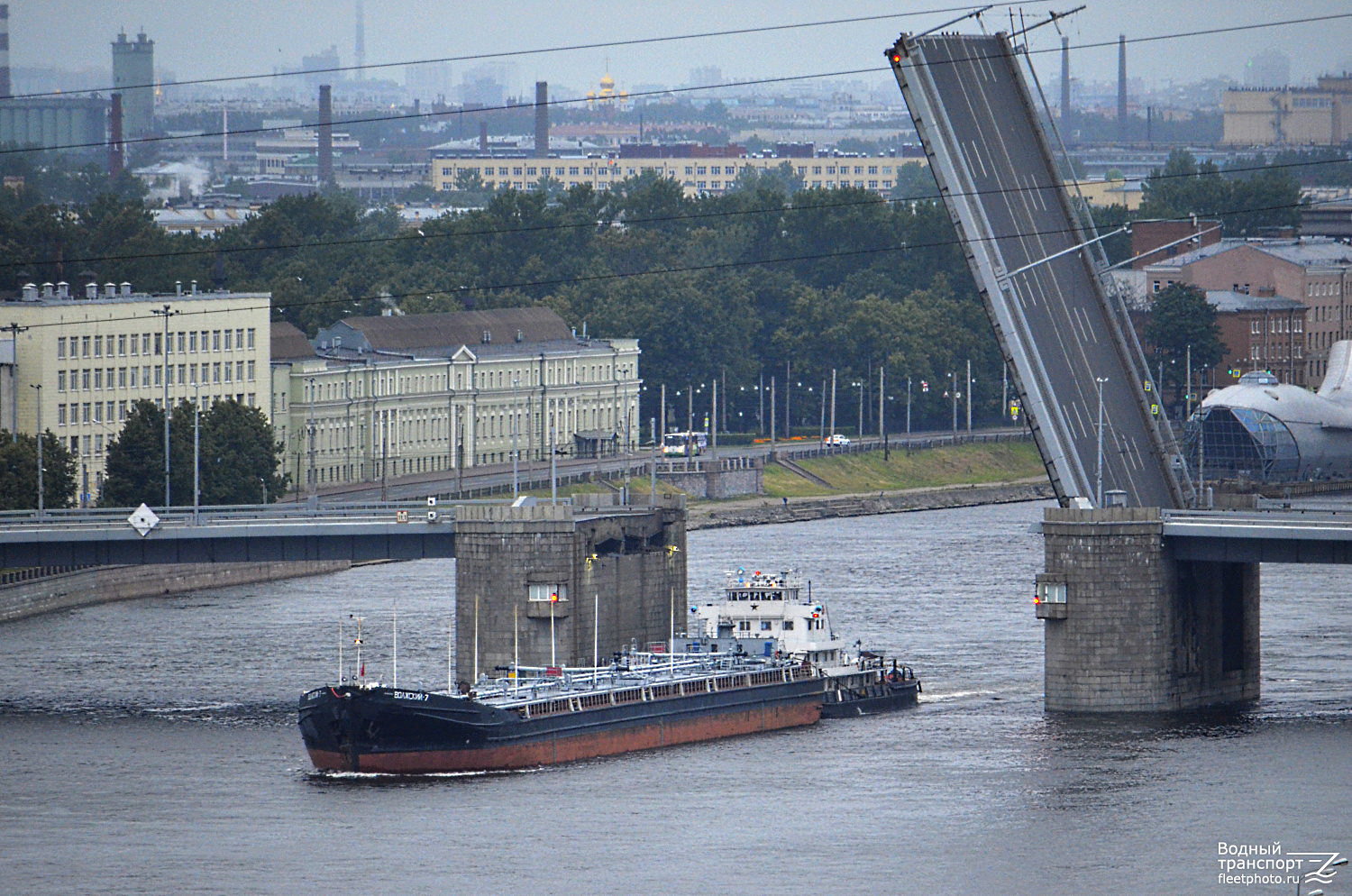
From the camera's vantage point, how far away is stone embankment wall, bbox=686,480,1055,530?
107 metres

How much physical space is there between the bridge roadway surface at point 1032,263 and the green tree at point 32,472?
28820 millimetres

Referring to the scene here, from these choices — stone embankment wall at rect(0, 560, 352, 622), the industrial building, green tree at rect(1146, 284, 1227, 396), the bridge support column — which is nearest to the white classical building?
stone embankment wall at rect(0, 560, 352, 622)

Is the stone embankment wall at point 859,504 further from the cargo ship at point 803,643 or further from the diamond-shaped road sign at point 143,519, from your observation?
the diamond-shaped road sign at point 143,519

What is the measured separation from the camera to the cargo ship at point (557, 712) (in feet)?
168

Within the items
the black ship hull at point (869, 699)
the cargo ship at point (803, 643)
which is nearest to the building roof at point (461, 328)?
the cargo ship at point (803, 643)

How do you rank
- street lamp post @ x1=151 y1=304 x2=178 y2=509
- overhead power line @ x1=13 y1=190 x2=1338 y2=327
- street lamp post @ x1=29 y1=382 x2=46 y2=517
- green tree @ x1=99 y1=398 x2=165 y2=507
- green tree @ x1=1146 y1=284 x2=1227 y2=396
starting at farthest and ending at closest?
green tree @ x1=1146 y1=284 x2=1227 y2=396, overhead power line @ x1=13 y1=190 x2=1338 y2=327, green tree @ x1=99 y1=398 x2=165 y2=507, street lamp post @ x1=151 y1=304 x2=178 y2=509, street lamp post @ x1=29 y1=382 x2=46 y2=517

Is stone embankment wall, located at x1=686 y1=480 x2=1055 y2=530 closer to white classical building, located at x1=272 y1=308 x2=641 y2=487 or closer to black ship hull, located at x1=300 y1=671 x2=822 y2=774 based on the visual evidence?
white classical building, located at x1=272 y1=308 x2=641 y2=487

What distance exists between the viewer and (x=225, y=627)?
237 feet

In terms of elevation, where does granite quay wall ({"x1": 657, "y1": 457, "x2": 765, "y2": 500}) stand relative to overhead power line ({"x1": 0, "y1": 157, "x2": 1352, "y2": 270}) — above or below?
below

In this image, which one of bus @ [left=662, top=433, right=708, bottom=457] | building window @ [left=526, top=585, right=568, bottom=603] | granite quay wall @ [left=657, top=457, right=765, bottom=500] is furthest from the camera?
bus @ [left=662, top=433, right=708, bottom=457]

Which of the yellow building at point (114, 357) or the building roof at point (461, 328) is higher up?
the building roof at point (461, 328)
